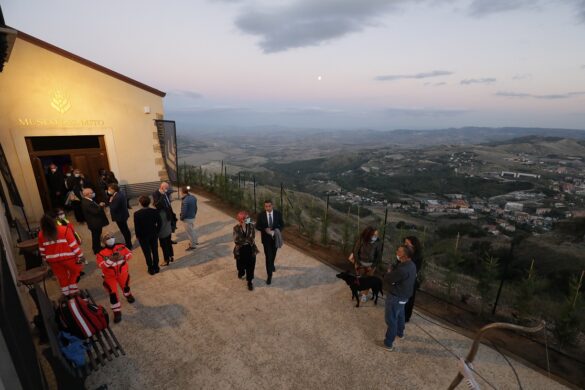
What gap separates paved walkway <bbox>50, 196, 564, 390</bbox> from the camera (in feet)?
11.9

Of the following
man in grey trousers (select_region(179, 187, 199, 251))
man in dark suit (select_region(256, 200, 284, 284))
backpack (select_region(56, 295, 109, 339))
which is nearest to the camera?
backpack (select_region(56, 295, 109, 339))

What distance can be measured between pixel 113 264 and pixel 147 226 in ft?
4.19

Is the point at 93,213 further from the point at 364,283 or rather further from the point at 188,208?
the point at 364,283

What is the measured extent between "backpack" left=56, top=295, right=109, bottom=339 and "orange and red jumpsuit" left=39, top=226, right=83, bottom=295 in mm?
1070

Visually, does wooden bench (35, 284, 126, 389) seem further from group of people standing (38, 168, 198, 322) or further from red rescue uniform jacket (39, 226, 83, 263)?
red rescue uniform jacket (39, 226, 83, 263)

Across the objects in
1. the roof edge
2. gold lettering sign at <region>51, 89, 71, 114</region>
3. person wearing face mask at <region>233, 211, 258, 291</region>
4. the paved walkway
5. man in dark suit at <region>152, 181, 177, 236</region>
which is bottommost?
the paved walkway

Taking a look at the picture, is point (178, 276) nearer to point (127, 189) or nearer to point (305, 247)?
point (305, 247)

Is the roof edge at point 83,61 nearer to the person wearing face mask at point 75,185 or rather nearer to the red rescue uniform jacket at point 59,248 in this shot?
the person wearing face mask at point 75,185

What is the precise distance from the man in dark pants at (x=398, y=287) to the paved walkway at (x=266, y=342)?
51cm

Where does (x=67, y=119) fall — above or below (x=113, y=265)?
above

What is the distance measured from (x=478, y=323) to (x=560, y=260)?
1682 cm

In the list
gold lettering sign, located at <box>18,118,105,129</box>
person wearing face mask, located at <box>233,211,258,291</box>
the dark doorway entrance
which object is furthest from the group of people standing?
gold lettering sign, located at <box>18,118,105,129</box>

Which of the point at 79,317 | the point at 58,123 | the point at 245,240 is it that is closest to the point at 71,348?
the point at 79,317

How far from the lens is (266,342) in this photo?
4.24 m
